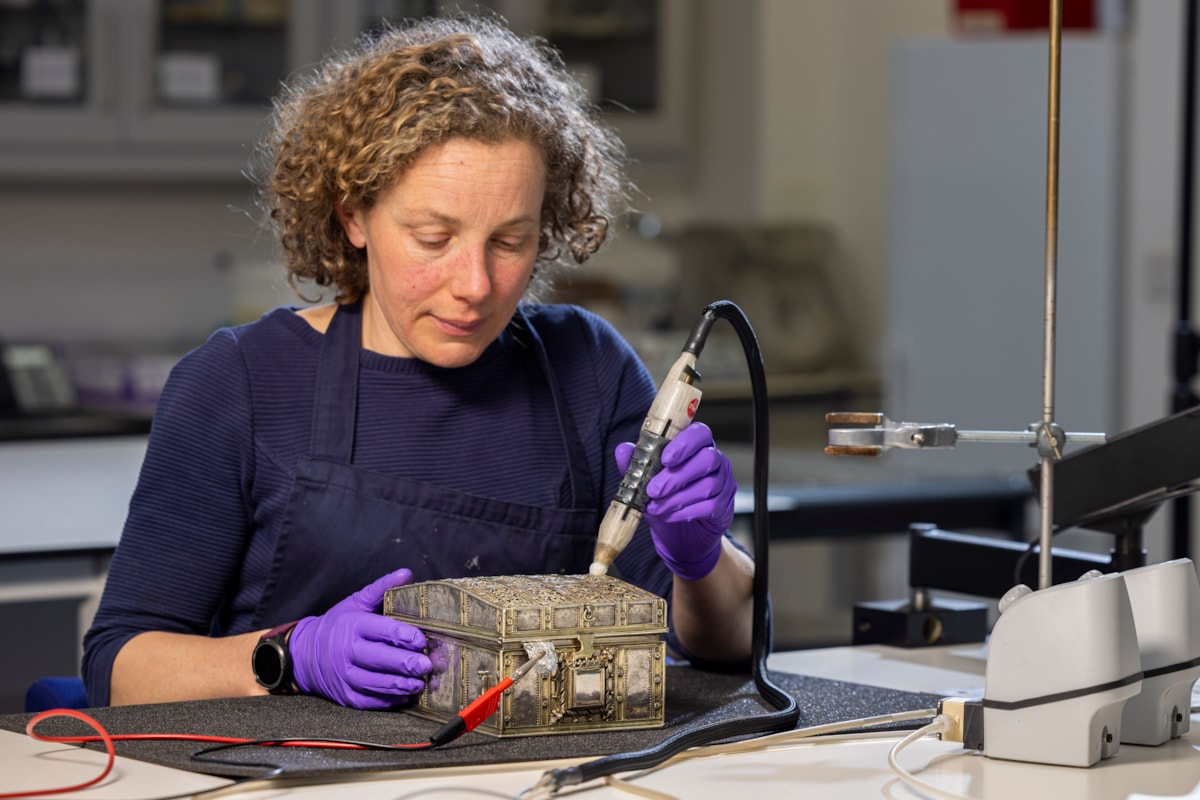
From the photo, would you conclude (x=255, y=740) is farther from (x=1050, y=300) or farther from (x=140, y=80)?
(x=140, y=80)

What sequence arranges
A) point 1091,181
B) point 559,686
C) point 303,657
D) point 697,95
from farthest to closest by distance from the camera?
point 697,95, point 1091,181, point 303,657, point 559,686

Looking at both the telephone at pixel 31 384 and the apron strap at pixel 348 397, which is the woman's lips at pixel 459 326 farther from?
the telephone at pixel 31 384

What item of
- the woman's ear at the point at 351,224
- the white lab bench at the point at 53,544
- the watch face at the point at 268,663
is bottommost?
the white lab bench at the point at 53,544

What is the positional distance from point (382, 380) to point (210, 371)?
0.17 meters

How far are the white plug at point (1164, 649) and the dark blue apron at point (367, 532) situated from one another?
0.56 meters

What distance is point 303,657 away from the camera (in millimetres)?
1223

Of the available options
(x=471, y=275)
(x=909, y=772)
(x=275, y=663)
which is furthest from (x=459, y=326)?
(x=909, y=772)

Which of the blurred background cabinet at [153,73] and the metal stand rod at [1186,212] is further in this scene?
the blurred background cabinet at [153,73]

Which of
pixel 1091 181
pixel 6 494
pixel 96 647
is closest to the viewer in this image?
pixel 96 647

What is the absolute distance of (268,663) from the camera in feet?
4.10

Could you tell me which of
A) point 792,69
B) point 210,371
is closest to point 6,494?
point 210,371

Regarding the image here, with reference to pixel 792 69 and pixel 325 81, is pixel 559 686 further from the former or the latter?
pixel 792 69

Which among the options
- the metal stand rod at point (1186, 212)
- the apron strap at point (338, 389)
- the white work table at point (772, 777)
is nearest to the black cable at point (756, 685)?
the white work table at point (772, 777)

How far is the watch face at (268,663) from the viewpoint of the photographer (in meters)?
1.24
